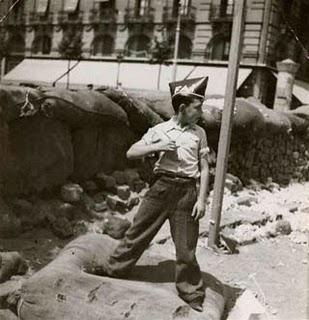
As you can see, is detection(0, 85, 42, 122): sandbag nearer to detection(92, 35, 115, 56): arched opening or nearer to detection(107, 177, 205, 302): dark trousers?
detection(107, 177, 205, 302): dark trousers

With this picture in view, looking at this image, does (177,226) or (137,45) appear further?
(137,45)

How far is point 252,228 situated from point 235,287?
229 cm

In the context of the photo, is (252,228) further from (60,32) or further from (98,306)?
(60,32)

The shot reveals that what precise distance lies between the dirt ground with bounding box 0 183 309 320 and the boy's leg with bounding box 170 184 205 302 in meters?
0.32

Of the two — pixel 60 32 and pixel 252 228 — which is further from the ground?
pixel 60 32

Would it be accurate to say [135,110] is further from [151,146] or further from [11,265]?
[151,146]

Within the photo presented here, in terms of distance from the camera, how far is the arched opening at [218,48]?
72.7 ft

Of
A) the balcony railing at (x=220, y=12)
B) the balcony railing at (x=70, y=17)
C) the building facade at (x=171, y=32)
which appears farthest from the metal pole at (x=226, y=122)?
the balcony railing at (x=220, y=12)

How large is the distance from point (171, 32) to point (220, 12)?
2311 mm

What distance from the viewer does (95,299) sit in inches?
141

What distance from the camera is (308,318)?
13.5 ft

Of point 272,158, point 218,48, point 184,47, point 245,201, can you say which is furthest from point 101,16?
point 245,201

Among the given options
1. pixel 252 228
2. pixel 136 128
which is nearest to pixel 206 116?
pixel 136 128

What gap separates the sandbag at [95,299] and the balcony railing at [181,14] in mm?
19688
